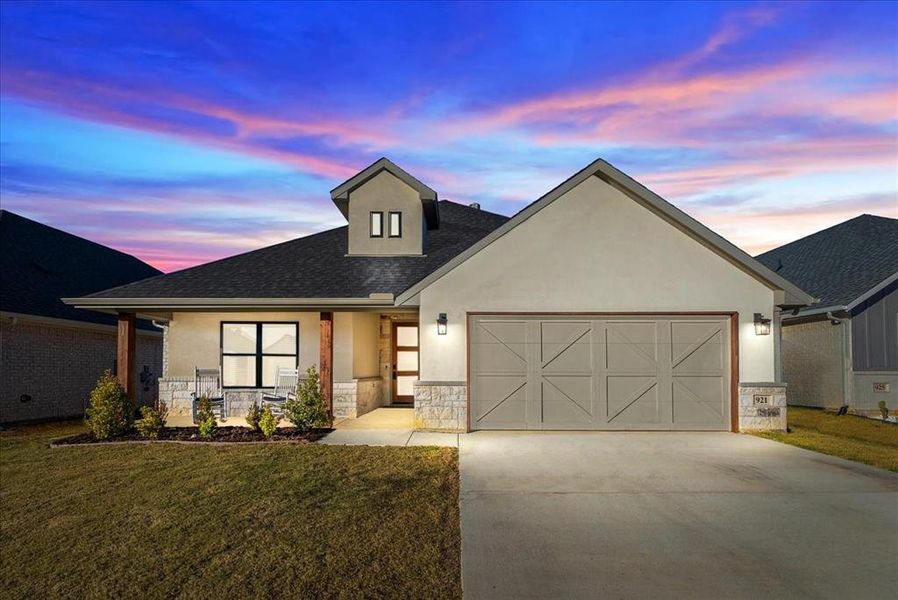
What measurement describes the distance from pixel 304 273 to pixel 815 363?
597 inches

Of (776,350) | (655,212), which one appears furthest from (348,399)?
(776,350)

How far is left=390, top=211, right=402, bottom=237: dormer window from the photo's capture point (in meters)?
15.5

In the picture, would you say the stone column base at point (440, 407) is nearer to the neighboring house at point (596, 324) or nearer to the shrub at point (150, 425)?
the neighboring house at point (596, 324)

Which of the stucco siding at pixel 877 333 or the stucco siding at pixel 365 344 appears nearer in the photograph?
the stucco siding at pixel 365 344

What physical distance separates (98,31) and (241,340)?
7.49 meters

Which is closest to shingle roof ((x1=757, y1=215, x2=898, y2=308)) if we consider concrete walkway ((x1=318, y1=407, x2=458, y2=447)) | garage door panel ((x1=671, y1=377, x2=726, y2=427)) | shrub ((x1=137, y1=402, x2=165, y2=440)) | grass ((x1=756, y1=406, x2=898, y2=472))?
grass ((x1=756, y1=406, x2=898, y2=472))

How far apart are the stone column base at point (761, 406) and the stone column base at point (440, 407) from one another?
574 cm

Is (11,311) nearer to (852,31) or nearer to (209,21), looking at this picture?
(209,21)

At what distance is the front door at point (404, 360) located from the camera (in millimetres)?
15734

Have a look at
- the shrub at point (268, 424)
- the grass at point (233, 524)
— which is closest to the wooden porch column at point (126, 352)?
the grass at point (233, 524)

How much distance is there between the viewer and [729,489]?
23.1ft

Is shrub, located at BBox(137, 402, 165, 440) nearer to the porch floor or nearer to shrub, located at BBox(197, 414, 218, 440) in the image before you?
shrub, located at BBox(197, 414, 218, 440)

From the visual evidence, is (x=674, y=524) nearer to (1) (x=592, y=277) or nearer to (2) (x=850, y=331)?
(1) (x=592, y=277)

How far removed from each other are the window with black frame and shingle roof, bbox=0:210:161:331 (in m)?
5.18
